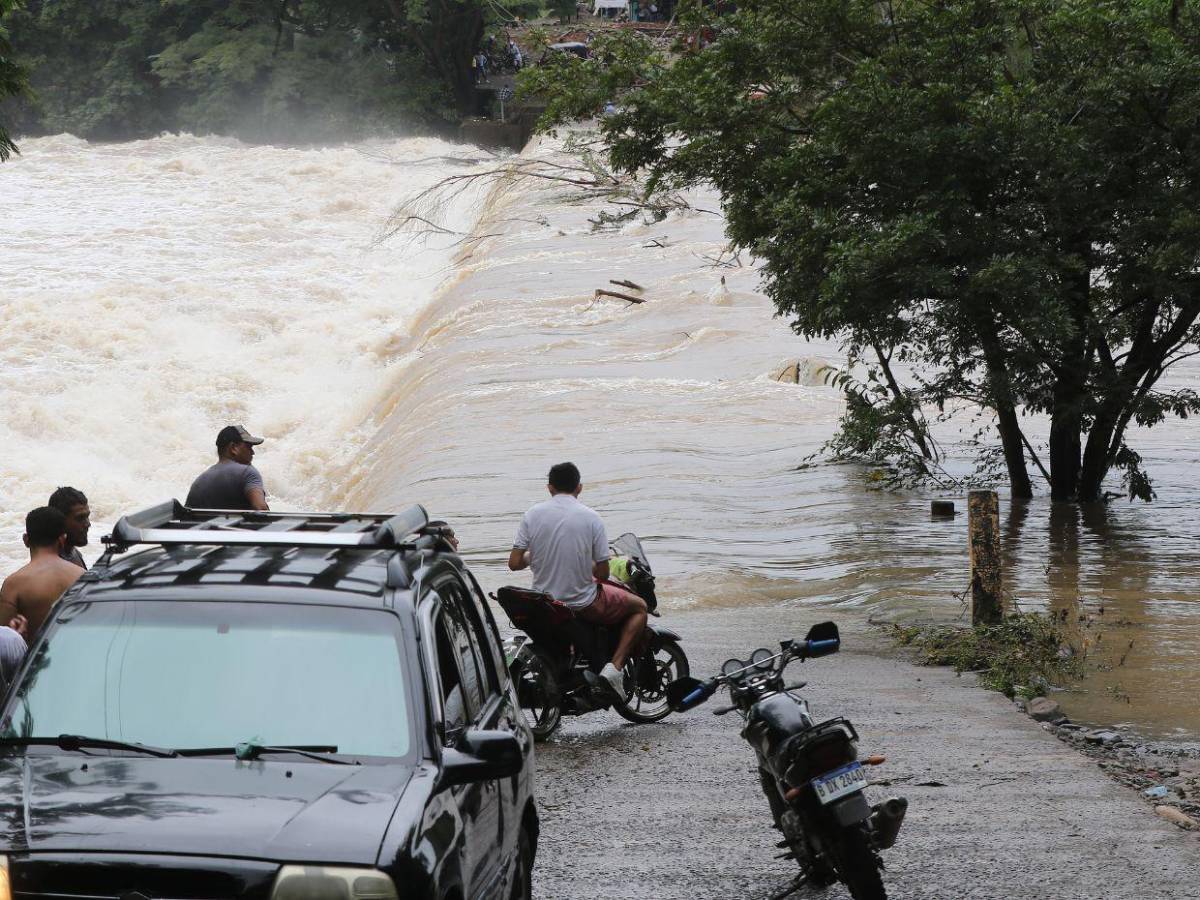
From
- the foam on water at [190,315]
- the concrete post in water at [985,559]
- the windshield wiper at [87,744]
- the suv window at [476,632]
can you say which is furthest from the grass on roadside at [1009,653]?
the foam on water at [190,315]

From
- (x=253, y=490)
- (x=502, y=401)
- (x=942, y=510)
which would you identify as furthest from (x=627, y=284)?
(x=253, y=490)

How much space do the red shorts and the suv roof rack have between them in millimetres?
2884

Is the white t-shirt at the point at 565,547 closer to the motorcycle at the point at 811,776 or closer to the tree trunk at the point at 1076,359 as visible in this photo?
the motorcycle at the point at 811,776

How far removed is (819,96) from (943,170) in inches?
99.3

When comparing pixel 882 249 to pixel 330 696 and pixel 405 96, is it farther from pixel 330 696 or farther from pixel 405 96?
pixel 405 96

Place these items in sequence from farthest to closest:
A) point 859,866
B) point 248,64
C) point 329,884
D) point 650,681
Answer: point 248,64, point 650,681, point 859,866, point 329,884

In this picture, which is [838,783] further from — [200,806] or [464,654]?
[200,806]

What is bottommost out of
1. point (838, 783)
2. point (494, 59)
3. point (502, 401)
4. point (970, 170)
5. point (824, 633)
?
point (838, 783)

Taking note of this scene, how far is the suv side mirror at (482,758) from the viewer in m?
4.44

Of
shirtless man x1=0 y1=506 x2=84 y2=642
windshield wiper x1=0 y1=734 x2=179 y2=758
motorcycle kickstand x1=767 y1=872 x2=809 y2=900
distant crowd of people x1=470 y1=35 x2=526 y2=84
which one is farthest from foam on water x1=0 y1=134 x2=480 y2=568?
windshield wiper x1=0 y1=734 x2=179 y2=758

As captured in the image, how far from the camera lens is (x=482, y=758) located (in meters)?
4.50

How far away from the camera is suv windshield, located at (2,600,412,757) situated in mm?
4520

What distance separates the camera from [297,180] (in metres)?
54.0

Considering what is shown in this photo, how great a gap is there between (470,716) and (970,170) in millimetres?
11271
